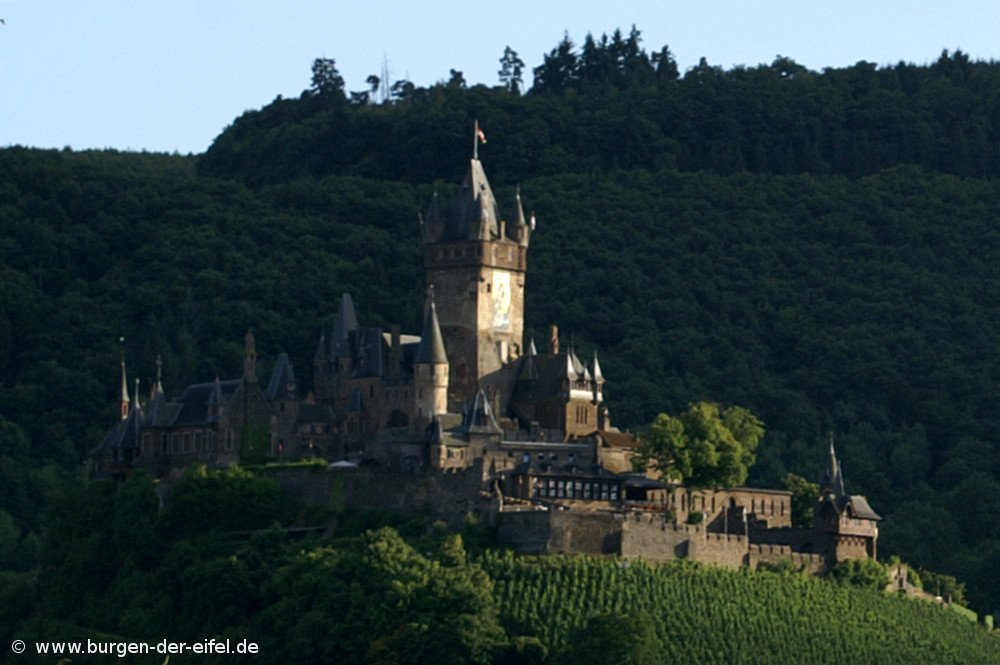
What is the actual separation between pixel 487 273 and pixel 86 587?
18.6 metres

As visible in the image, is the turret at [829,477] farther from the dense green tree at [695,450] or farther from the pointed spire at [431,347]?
the pointed spire at [431,347]

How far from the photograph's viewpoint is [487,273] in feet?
343

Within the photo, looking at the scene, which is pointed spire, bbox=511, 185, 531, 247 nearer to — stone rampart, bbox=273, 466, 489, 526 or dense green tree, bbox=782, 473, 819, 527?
stone rampart, bbox=273, 466, 489, 526

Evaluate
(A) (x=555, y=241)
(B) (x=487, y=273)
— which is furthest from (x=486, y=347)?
(A) (x=555, y=241)

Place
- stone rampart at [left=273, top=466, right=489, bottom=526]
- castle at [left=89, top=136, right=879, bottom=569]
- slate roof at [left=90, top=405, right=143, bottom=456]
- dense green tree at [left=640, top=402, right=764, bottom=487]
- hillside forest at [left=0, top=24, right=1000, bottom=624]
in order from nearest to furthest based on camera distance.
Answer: stone rampart at [left=273, top=466, right=489, bottom=526]
castle at [left=89, top=136, right=879, bottom=569]
dense green tree at [left=640, top=402, right=764, bottom=487]
slate roof at [left=90, top=405, right=143, bottom=456]
hillside forest at [left=0, top=24, right=1000, bottom=624]

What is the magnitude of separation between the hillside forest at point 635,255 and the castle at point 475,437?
56.1ft

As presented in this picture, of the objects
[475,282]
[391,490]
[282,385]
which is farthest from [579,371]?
[282,385]

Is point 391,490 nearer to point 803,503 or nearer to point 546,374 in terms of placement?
point 546,374

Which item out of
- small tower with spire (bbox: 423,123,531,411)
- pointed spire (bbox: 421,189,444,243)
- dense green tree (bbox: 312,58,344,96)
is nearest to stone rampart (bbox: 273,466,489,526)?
small tower with spire (bbox: 423,123,531,411)

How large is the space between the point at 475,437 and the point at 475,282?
9.12 metres

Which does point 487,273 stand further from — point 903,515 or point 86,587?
point 903,515

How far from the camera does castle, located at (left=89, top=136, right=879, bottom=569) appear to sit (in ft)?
310

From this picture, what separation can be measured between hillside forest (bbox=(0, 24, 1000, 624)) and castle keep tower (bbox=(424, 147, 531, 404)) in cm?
2093

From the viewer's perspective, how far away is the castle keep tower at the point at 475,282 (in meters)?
103
